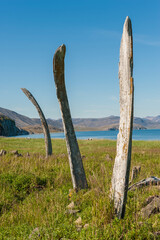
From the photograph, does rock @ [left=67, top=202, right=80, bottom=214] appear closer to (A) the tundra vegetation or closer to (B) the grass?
(A) the tundra vegetation

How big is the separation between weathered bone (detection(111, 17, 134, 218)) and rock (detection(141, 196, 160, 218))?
1.67ft

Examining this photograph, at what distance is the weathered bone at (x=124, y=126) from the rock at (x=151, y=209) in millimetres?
510

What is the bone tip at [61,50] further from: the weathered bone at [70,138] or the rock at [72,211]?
the rock at [72,211]

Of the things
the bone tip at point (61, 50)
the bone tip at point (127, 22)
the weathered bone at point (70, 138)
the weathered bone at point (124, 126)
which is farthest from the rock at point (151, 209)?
the bone tip at point (61, 50)

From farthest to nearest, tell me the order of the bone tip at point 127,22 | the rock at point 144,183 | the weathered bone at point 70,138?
the weathered bone at point 70,138
the rock at point 144,183
the bone tip at point 127,22

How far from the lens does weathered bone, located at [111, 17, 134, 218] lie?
4.96m

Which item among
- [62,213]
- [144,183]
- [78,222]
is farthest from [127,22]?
[62,213]

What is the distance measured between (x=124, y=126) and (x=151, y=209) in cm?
202

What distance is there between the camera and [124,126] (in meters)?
5.10

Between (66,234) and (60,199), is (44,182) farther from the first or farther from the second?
(66,234)

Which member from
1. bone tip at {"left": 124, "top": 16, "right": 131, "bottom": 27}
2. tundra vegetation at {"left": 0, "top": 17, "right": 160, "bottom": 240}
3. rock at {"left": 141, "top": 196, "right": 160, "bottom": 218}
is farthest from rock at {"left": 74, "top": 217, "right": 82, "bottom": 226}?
bone tip at {"left": 124, "top": 16, "right": 131, "bottom": 27}

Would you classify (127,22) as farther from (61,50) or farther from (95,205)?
(95,205)

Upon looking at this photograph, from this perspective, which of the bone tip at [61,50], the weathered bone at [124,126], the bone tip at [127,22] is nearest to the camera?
the weathered bone at [124,126]

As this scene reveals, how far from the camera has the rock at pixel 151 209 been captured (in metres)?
4.94
